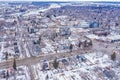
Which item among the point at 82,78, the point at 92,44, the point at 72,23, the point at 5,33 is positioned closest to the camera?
the point at 82,78

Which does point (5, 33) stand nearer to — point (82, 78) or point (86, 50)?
point (86, 50)

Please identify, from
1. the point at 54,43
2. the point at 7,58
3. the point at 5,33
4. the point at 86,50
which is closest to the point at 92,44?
the point at 86,50

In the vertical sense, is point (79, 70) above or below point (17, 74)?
below

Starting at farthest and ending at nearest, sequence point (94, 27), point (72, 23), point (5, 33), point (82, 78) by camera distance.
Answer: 1. point (72, 23)
2. point (94, 27)
3. point (5, 33)
4. point (82, 78)

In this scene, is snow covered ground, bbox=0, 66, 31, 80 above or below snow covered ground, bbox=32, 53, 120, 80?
above

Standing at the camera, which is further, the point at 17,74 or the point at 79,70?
the point at 79,70

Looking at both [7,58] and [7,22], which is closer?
[7,58]

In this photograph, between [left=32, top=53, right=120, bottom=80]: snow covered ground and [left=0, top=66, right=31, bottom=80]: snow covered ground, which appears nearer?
[left=0, top=66, right=31, bottom=80]: snow covered ground

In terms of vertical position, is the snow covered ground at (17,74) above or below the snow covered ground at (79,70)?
above

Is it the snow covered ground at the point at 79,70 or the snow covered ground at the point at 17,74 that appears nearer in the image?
the snow covered ground at the point at 17,74
